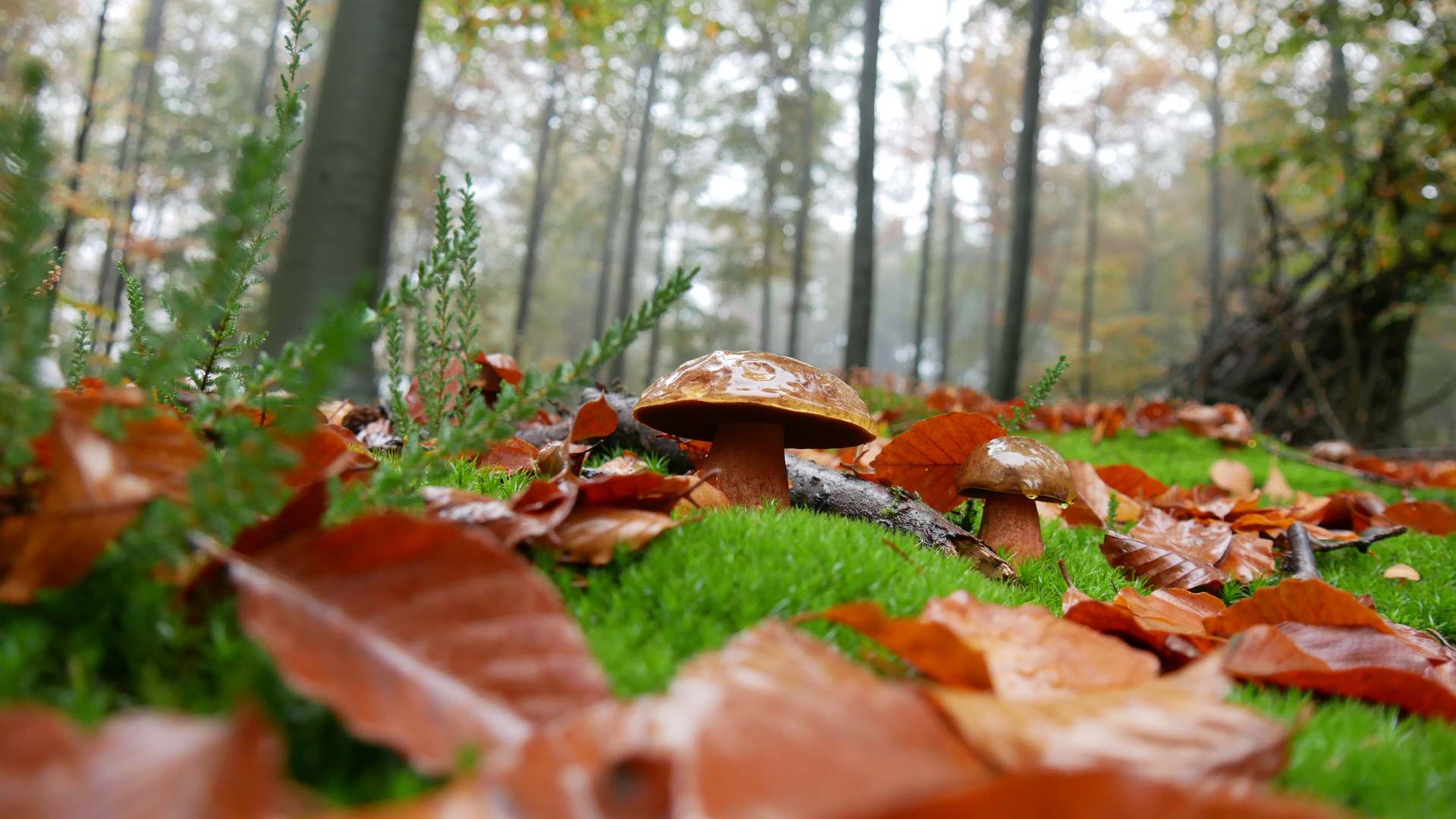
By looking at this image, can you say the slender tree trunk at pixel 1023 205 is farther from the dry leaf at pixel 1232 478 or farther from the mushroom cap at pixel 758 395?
the mushroom cap at pixel 758 395

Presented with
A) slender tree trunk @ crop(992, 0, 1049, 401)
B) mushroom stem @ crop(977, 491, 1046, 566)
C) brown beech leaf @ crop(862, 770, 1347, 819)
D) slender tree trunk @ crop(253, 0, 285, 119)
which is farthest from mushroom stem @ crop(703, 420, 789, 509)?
slender tree trunk @ crop(253, 0, 285, 119)

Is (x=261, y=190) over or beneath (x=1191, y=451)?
over

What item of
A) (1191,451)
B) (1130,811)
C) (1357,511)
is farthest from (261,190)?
(1191,451)

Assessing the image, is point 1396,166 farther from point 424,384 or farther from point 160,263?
point 160,263

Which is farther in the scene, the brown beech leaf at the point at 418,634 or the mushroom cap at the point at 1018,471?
the mushroom cap at the point at 1018,471

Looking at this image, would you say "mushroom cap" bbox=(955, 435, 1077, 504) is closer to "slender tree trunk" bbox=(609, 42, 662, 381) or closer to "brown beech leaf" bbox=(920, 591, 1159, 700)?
"brown beech leaf" bbox=(920, 591, 1159, 700)

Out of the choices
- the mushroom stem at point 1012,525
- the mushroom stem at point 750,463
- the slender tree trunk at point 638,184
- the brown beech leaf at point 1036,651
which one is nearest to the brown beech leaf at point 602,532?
the brown beech leaf at point 1036,651
